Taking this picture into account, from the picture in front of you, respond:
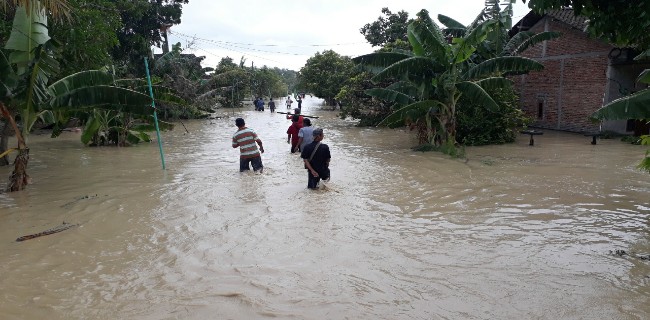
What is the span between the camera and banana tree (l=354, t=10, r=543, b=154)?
12852 mm

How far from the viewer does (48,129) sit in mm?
22938

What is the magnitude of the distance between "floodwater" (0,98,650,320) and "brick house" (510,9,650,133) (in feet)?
26.4

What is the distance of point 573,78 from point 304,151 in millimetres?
16173

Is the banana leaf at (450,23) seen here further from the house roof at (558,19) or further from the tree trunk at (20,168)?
the tree trunk at (20,168)

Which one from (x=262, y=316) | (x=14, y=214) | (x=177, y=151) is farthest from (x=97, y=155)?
(x=262, y=316)

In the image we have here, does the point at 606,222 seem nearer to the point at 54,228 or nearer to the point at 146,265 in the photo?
the point at 146,265

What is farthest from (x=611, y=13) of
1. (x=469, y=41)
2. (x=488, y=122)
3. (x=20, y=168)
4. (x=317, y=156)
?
(x=488, y=122)

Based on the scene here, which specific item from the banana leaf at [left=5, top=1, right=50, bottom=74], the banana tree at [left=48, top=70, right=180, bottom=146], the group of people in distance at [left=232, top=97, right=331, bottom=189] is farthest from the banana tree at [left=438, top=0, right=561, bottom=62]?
the banana leaf at [left=5, top=1, right=50, bottom=74]

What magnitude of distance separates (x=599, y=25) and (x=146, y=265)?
5.78 m


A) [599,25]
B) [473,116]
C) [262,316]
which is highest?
[599,25]

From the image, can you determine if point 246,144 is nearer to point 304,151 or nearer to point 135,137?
point 304,151

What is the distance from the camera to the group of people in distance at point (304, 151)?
8.83 metres

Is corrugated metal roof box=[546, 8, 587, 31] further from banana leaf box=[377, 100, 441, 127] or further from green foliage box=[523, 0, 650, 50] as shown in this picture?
green foliage box=[523, 0, 650, 50]

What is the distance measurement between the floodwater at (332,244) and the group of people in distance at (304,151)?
341 mm
